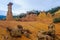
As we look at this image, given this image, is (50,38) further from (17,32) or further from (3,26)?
(3,26)

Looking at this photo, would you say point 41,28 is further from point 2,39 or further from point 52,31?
point 2,39

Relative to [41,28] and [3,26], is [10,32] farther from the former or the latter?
[41,28]

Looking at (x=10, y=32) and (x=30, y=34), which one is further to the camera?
(x=30, y=34)

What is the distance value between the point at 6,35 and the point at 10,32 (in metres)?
0.60

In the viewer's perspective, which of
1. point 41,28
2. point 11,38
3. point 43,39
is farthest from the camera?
point 41,28

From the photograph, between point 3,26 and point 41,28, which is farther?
point 41,28

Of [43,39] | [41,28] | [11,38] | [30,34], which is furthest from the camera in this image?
[41,28]

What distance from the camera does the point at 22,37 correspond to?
76.1 ft

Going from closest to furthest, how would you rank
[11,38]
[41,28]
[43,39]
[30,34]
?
[43,39], [11,38], [30,34], [41,28]

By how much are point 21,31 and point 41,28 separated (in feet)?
14.8

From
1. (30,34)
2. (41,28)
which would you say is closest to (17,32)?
(30,34)

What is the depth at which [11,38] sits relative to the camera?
22.0 meters

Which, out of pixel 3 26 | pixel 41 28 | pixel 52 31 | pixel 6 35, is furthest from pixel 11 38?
pixel 41 28

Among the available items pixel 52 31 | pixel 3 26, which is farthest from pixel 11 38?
pixel 52 31
